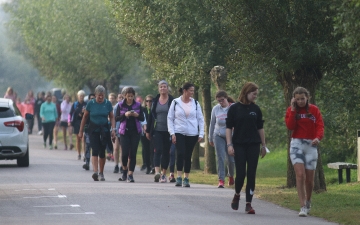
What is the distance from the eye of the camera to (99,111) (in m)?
19.4

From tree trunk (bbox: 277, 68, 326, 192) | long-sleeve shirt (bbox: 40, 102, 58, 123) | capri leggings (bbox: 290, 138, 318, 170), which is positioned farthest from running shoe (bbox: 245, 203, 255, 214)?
long-sleeve shirt (bbox: 40, 102, 58, 123)

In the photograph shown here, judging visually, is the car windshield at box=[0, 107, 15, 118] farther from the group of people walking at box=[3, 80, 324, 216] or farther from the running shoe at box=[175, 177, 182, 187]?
the running shoe at box=[175, 177, 182, 187]

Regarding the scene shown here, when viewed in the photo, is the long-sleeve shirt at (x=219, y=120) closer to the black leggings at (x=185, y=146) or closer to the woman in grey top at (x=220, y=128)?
the woman in grey top at (x=220, y=128)

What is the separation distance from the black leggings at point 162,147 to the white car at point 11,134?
490 centimetres

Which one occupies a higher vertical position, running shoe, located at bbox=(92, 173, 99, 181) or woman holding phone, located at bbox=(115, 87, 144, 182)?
woman holding phone, located at bbox=(115, 87, 144, 182)

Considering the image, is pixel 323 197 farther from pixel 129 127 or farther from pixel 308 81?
pixel 129 127

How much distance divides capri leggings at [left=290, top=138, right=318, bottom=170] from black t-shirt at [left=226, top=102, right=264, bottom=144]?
52 centimetres

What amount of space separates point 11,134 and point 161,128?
18.0 feet

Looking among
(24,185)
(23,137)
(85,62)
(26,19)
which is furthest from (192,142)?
(26,19)

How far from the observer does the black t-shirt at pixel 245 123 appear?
14.0 meters

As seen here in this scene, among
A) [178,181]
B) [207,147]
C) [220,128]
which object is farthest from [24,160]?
[178,181]

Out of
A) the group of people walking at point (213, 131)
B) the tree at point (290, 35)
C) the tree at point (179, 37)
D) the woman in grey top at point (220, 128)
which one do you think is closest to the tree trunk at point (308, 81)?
the tree at point (290, 35)

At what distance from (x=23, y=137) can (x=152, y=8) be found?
439 cm

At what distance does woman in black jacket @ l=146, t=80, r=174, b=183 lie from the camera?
19.4 metres
